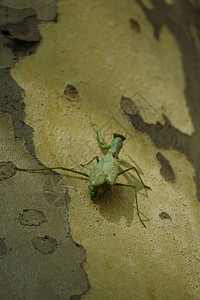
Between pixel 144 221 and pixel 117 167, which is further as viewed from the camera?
pixel 117 167

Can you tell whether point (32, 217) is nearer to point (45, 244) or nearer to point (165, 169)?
point (45, 244)

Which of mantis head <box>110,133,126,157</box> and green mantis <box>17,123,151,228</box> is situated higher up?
mantis head <box>110,133,126,157</box>

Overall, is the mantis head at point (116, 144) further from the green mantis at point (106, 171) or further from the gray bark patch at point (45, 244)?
the gray bark patch at point (45, 244)

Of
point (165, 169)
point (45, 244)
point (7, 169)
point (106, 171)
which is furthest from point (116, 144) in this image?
point (45, 244)

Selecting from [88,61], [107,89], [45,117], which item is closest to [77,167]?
[45,117]

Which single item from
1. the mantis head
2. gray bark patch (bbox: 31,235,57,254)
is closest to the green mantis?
the mantis head

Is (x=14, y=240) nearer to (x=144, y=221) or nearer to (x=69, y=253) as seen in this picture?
(x=69, y=253)

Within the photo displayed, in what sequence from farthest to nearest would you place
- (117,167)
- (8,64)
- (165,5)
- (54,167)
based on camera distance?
(165,5) < (8,64) < (117,167) < (54,167)

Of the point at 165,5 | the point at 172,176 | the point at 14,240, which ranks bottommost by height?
the point at 14,240

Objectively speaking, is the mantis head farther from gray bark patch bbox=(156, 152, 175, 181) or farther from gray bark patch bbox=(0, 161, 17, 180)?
gray bark patch bbox=(0, 161, 17, 180)

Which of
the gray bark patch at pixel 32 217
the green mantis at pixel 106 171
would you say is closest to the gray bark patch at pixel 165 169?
the green mantis at pixel 106 171
